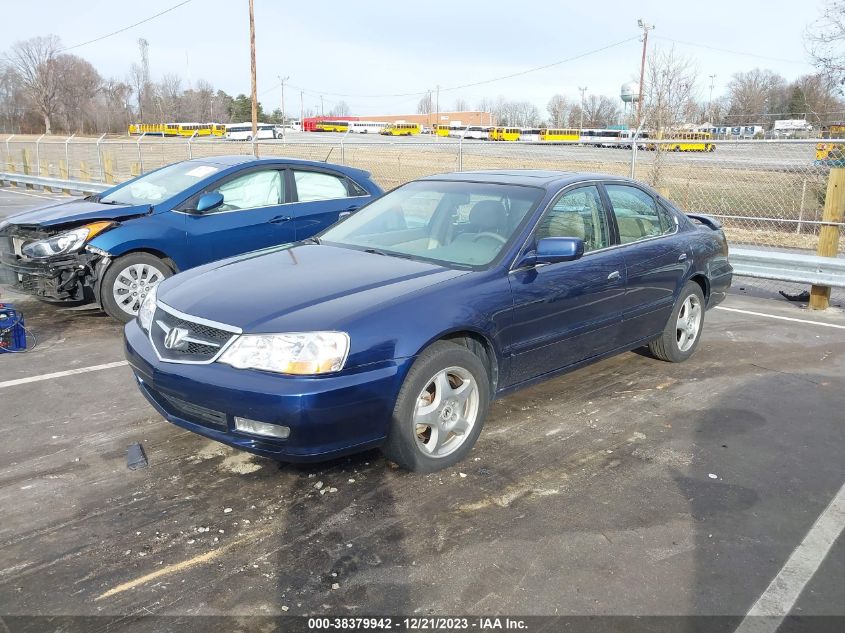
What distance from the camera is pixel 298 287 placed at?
3756mm

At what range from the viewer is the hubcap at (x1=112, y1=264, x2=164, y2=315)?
655cm

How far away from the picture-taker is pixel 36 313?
23.7 ft

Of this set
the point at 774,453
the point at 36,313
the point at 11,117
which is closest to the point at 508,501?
the point at 774,453

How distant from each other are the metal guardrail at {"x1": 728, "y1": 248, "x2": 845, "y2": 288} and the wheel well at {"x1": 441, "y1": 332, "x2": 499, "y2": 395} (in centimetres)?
517

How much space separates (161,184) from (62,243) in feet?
4.27

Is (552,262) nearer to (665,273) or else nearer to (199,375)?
(665,273)

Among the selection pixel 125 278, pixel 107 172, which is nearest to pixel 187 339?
pixel 125 278

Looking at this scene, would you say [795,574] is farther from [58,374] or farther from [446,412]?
[58,374]

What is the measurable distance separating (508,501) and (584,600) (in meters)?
0.80

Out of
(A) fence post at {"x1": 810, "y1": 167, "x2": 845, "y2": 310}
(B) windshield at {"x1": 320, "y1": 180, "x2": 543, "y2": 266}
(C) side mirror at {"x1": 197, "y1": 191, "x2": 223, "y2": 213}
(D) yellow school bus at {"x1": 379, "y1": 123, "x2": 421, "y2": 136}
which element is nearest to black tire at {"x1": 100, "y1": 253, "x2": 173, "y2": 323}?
(C) side mirror at {"x1": 197, "y1": 191, "x2": 223, "y2": 213}

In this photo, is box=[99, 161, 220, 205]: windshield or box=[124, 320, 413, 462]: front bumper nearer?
box=[124, 320, 413, 462]: front bumper

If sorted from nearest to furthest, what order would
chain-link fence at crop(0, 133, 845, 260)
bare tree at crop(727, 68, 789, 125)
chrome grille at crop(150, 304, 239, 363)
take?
chrome grille at crop(150, 304, 239, 363) → chain-link fence at crop(0, 133, 845, 260) → bare tree at crop(727, 68, 789, 125)

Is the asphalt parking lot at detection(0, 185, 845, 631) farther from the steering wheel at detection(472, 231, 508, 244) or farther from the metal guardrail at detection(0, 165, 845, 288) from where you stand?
the metal guardrail at detection(0, 165, 845, 288)

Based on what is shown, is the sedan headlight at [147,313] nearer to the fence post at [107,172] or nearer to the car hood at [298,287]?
the car hood at [298,287]
